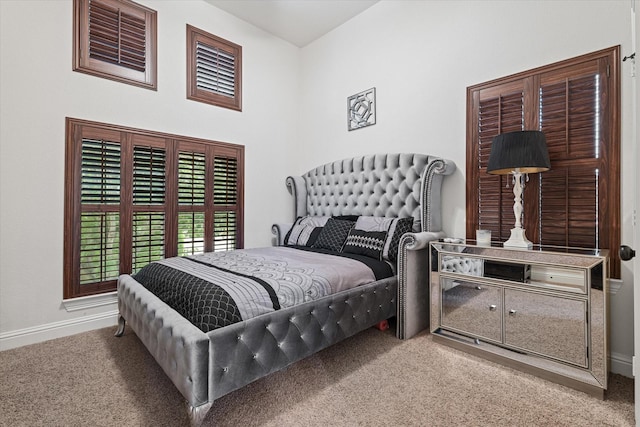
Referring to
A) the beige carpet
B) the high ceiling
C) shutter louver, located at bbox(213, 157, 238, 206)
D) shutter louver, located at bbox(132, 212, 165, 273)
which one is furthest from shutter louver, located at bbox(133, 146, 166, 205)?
the high ceiling

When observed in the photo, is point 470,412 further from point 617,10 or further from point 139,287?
point 617,10

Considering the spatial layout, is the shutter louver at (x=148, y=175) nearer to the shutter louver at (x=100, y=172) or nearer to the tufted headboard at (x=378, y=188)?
the shutter louver at (x=100, y=172)

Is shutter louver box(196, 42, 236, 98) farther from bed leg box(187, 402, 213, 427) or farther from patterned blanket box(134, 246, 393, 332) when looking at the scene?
bed leg box(187, 402, 213, 427)

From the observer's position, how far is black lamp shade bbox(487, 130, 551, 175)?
2.10m

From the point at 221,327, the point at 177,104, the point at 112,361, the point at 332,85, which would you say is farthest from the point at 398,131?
the point at 112,361

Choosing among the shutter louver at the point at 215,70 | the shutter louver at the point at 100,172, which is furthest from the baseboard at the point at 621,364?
the shutter louver at the point at 215,70

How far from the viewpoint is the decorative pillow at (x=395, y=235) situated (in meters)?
2.71

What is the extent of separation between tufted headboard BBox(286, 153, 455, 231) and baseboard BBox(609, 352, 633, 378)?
148 centimetres

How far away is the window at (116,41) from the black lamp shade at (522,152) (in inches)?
129

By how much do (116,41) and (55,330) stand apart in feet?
8.81

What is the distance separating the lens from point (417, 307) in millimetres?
2625

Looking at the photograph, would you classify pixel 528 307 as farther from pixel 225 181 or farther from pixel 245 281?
pixel 225 181

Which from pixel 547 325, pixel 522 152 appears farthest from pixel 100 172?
pixel 547 325

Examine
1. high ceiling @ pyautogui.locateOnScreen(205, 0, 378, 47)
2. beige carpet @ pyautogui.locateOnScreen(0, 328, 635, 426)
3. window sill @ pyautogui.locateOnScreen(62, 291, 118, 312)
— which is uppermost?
high ceiling @ pyautogui.locateOnScreen(205, 0, 378, 47)
